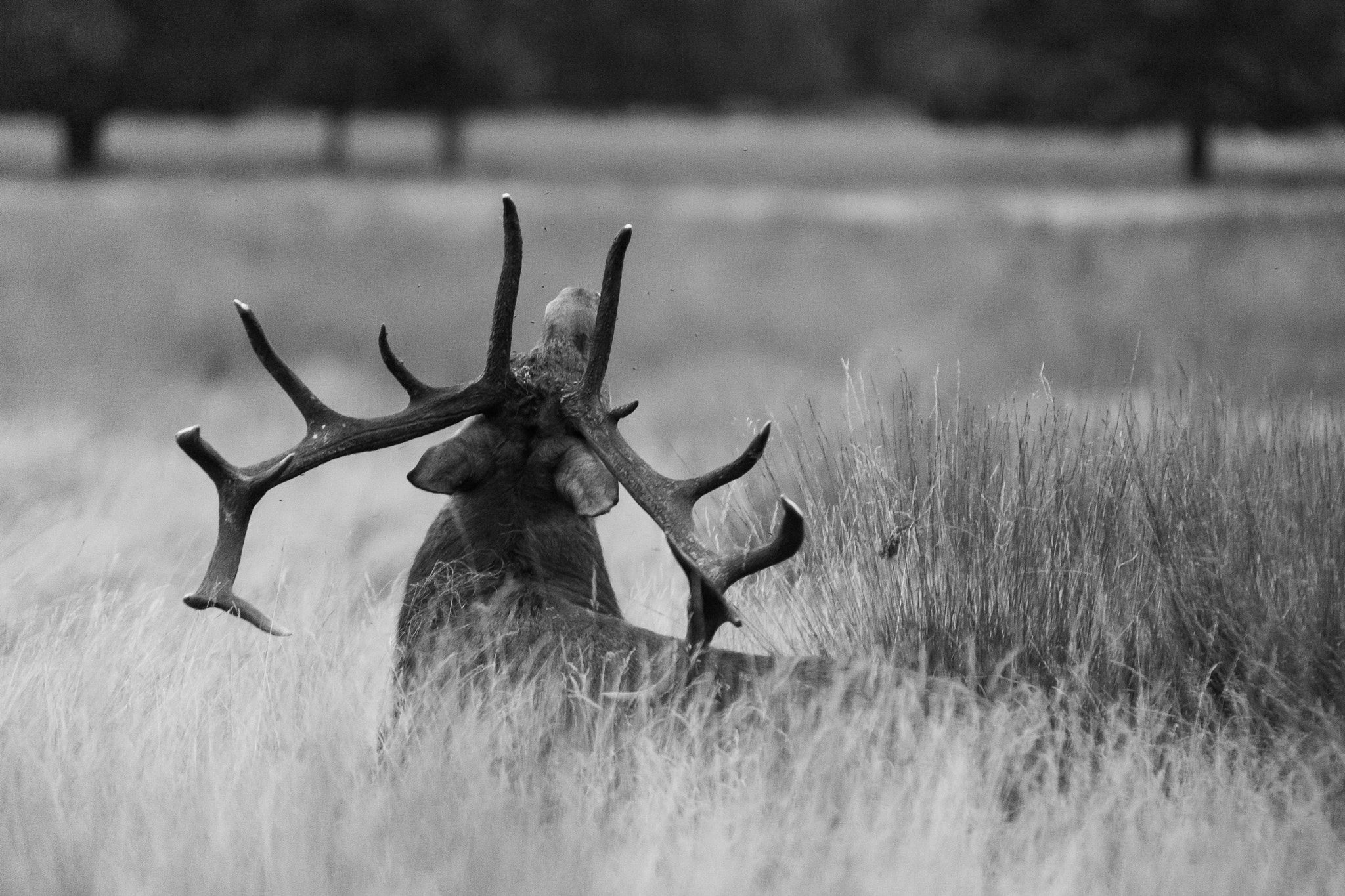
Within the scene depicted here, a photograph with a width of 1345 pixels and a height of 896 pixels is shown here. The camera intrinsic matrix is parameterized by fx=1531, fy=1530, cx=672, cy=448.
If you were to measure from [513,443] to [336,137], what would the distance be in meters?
32.9

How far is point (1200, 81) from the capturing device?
27.0m

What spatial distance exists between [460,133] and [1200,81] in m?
17.9

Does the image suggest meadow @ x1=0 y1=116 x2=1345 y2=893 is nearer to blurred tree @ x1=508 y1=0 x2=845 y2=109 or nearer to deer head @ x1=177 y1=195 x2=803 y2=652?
deer head @ x1=177 y1=195 x2=803 y2=652

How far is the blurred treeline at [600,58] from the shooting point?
1030 inches

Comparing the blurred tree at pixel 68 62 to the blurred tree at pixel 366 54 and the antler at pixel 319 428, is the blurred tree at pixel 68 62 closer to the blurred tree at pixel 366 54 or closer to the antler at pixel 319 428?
the blurred tree at pixel 366 54

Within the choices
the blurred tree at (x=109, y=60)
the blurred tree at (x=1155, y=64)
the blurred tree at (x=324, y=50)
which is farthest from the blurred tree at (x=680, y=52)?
the blurred tree at (x=1155, y=64)

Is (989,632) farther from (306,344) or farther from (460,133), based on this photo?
(460,133)

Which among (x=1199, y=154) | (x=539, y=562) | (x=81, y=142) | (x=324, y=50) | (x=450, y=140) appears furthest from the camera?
(x=450, y=140)

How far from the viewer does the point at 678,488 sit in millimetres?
3463

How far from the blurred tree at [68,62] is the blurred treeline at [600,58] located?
0.04m

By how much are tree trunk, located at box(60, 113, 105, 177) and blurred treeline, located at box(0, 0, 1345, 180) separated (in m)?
0.04

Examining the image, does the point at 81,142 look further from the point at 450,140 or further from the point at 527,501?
the point at 527,501

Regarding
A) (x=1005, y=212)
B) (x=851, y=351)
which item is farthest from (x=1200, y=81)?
(x=851, y=351)

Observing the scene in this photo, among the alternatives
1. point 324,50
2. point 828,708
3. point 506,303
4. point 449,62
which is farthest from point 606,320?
point 449,62
